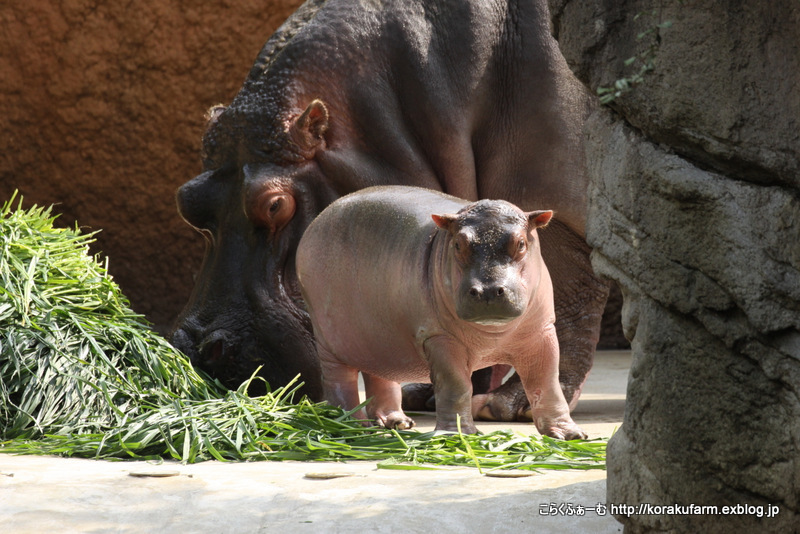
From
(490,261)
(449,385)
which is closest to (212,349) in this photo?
(449,385)

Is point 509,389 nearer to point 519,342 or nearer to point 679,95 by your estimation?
point 519,342

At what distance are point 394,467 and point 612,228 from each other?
900 millimetres

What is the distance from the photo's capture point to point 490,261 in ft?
9.43

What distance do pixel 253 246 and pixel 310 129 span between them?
1.56ft

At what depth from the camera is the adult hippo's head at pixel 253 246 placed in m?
3.94

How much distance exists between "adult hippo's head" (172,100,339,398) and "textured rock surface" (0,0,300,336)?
311 centimetres

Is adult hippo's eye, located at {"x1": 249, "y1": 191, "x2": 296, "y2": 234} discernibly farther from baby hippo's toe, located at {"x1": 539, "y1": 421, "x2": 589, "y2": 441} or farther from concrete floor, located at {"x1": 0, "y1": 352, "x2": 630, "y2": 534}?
concrete floor, located at {"x1": 0, "y1": 352, "x2": 630, "y2": 534}

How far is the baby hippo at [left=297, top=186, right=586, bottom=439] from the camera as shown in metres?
2.89

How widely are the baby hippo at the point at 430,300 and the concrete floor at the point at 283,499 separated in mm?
506

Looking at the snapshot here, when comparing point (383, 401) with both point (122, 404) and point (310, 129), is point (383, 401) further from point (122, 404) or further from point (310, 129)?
point (310, 129)

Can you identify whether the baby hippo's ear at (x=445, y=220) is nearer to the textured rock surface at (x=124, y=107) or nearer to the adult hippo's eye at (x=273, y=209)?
the adult hippo's eye at (x=273, y=209)

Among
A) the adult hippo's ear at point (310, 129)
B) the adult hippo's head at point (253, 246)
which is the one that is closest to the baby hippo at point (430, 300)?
the adult hippo's head at point (253, 246)

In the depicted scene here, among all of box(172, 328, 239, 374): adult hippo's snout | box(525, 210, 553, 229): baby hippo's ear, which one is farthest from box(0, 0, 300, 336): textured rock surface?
box(525, 210, 553, 229): baby hippo's ear

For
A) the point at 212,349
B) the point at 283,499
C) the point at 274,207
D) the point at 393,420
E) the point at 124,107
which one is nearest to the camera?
the point at 283,499
